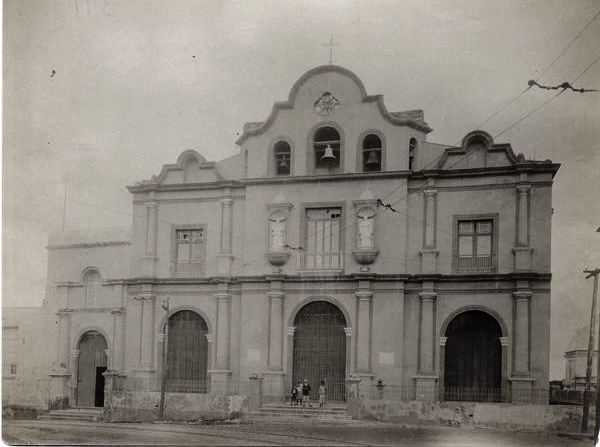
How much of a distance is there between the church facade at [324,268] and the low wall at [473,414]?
22 cm

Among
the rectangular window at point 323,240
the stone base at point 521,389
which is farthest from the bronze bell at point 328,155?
the stone base at point 521,389

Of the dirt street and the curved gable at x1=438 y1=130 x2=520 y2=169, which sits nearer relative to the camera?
the dirt street

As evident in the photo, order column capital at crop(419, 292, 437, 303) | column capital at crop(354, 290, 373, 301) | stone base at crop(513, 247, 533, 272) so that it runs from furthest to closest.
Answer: column capital at crop(354, 290, 373, 301) < column capital at crop(419, 292, 437, 303) < stone base at crop(513, 247, 533, 272)

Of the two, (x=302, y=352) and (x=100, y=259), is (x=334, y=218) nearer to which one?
(x=302, y=352)

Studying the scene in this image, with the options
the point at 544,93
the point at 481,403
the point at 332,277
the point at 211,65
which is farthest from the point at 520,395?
the point at 211,65

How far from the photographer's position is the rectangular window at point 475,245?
363 inches

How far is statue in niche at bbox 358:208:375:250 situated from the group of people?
1664 millimetres

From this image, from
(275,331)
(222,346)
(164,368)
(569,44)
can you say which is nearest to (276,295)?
(275,331)

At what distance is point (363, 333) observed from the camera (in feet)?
31.2

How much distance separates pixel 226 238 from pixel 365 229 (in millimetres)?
1652

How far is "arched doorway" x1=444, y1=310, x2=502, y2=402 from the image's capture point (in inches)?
368

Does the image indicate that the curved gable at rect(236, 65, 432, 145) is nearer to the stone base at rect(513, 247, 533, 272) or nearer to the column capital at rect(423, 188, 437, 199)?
the column capital at rect(423, 188, 437, 199)

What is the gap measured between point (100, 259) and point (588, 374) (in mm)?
5750

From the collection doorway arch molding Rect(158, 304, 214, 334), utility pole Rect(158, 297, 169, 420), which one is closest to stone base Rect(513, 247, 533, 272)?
doorway arch molding Rect(158, 304, 214, 334)
